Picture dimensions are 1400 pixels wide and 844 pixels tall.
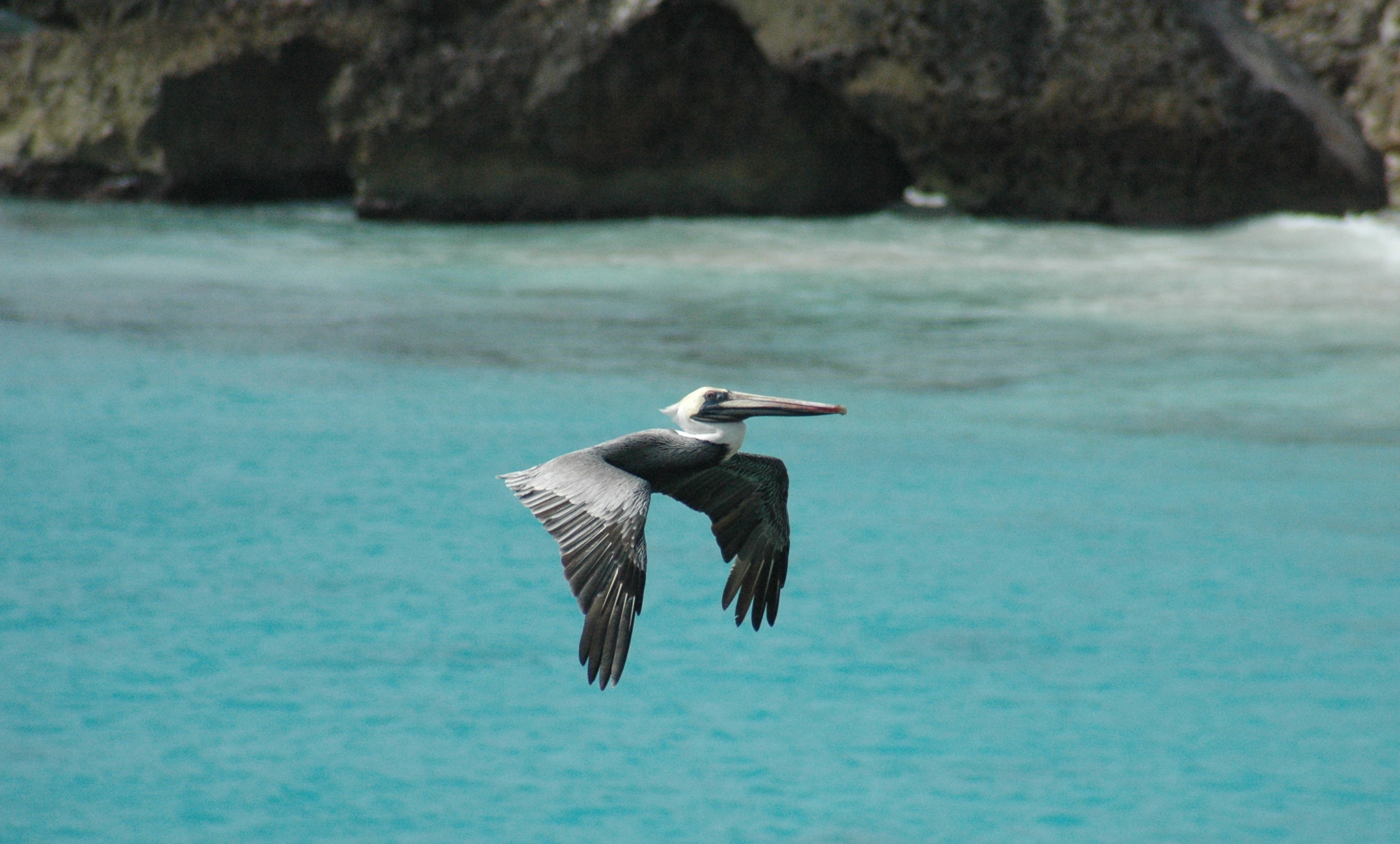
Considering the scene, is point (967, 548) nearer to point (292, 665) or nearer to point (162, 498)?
point (292, 665)

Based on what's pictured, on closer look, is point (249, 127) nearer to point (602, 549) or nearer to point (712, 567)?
point (712, 567)

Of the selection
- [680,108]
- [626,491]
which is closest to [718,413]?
[626,491]

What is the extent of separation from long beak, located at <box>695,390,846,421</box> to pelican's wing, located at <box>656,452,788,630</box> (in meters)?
0.39

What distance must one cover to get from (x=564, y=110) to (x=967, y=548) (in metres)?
7.06

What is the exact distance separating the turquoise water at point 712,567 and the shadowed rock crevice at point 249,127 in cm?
291

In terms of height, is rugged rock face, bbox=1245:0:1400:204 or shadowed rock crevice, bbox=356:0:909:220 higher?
rugged rock face, bbox=1245:0:1400:204

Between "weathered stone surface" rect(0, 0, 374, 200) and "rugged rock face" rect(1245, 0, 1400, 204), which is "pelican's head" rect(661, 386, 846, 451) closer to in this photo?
"weathered stone surface" rect(0, 0, 374, 200)

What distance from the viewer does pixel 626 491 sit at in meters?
2.87

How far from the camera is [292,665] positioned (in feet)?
15.0

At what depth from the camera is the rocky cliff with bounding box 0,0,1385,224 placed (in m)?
11.2

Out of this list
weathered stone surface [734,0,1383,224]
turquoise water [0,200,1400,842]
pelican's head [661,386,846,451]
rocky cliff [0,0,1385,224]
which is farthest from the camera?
rocky cliff [0,0,1385,224]

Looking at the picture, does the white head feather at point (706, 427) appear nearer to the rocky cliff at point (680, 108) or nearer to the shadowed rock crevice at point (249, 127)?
the rocky cliff at point (680, 108)

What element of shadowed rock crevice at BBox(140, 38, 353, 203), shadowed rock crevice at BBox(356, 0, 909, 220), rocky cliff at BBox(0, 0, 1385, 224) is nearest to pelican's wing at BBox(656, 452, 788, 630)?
rocky cliff at BBox(0, 0, 1385, 224)

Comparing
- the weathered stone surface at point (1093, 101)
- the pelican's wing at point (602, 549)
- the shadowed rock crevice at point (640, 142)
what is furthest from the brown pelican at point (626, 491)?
the shadowed rock crevice at point (640, 142)
